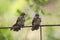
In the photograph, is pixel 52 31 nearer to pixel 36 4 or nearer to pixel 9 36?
pixel 36 4

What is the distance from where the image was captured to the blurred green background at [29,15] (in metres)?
1.45

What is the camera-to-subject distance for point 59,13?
4.80 feet

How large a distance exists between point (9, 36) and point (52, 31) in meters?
0.39

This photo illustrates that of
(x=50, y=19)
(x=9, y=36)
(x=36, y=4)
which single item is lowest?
(x=9, y=36)

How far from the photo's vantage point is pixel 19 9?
1526mm

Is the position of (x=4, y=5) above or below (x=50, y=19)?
above

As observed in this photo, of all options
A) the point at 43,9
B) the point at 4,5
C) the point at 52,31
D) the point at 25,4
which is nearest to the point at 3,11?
the point at 4,5

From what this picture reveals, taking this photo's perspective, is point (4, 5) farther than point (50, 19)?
Yes

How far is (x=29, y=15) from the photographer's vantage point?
1504mm

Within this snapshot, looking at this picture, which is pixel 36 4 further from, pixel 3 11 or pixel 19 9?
pixel 3 11

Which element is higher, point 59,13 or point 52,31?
point 59,13

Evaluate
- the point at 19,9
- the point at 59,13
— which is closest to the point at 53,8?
the point at 59,13

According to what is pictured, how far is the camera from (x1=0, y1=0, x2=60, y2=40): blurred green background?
4.75 feet

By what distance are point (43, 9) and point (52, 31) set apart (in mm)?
214
